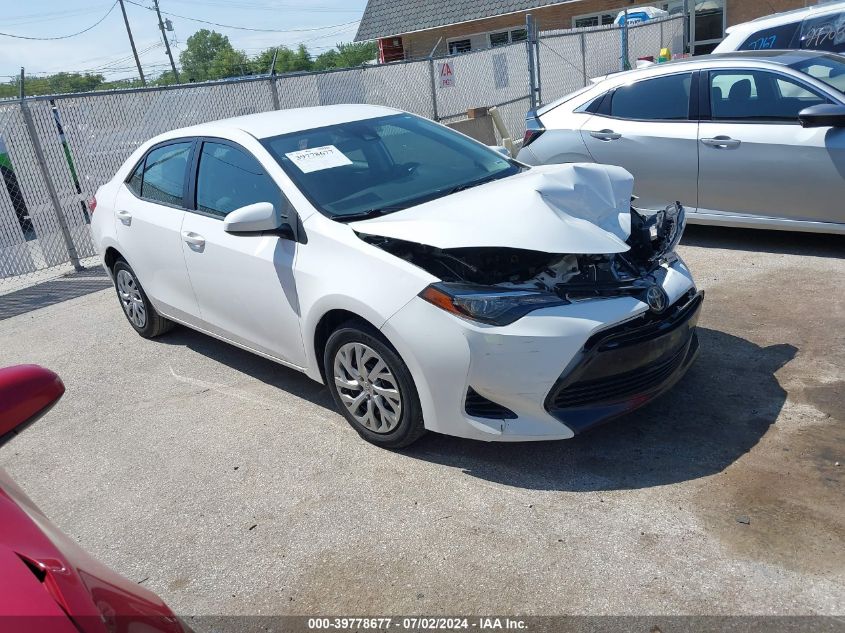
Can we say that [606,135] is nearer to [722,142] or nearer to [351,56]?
[722,142]

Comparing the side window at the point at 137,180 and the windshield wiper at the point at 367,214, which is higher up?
the side window at the point at 137,180

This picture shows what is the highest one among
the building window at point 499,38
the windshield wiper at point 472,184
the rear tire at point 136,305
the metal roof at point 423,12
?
the metal roof at point 423,12

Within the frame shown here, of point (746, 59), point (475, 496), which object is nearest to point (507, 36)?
point (746, 59)

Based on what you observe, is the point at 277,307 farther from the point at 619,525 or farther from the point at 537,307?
the point at 619,525

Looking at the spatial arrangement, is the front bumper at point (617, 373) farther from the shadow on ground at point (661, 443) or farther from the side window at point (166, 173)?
the side window at point (166, 173)

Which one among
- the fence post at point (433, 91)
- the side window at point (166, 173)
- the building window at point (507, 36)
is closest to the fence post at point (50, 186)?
the side window at point (166, 173)

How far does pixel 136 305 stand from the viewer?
239 inches

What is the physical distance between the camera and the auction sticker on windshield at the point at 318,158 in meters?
4.40

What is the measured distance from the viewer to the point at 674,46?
19922 mm

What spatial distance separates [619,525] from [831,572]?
2.58 ft

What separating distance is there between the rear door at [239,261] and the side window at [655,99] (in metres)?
3.99

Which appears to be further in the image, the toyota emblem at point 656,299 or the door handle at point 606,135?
the door handle at point 606,135

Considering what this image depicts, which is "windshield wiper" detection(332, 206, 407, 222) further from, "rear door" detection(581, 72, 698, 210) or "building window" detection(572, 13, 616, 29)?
"building window" detection(572, 13, 616, 29)

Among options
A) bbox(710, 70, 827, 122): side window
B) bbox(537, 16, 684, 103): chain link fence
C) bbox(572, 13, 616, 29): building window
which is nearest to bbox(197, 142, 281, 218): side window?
bbox(710, 70, 827, 122): side window
